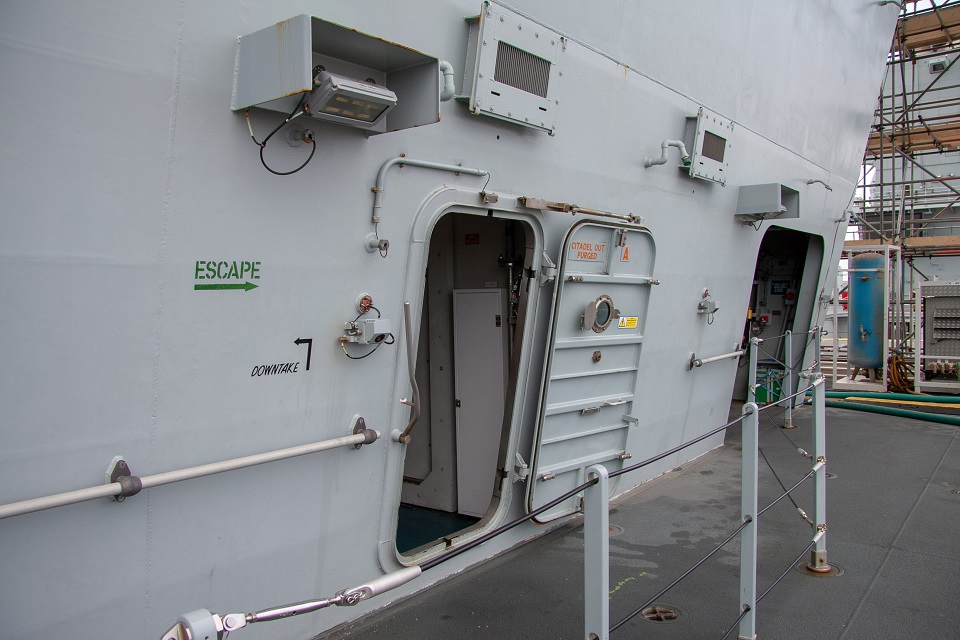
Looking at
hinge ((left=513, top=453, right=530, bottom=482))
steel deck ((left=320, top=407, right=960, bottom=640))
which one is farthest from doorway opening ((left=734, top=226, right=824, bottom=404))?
hinge ((left=513, top=453, right=530, bottom=482))

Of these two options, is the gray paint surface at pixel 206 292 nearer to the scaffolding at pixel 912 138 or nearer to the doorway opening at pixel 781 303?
the doorway opening at pixel 781 303

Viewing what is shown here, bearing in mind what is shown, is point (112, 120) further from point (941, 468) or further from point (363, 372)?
point (941, 468)

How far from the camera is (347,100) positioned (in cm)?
296

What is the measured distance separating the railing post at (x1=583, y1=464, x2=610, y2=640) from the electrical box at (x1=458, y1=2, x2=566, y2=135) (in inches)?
87.5

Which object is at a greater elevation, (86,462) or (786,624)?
(86,462)

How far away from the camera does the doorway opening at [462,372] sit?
517 centimetres

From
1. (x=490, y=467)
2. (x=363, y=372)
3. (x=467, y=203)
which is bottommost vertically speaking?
(x=490, y=467)

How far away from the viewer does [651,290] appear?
5680 millimetres

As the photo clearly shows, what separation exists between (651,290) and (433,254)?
1.74 metres

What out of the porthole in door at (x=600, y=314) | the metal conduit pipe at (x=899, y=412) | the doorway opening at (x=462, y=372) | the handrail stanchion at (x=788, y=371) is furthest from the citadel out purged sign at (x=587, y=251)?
the metal conduit pipe at (x=899, y=412)

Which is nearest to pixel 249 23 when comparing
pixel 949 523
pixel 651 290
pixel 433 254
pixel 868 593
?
pixel 433 254

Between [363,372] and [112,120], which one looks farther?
[363,372]

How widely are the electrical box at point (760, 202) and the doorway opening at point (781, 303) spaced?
2.87 meters

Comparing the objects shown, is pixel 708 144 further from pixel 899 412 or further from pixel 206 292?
pixel 899 412
